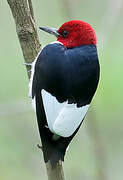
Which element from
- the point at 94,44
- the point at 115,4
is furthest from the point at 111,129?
the point at 94,44

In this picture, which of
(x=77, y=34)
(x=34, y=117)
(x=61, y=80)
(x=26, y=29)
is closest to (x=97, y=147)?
(x=61, y=80)

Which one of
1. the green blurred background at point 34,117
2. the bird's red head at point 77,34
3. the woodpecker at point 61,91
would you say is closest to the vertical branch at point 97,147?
the woodpecker at point 61,91

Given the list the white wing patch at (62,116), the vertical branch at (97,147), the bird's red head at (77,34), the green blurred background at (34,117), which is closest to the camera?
the white wing patch at (62,116)

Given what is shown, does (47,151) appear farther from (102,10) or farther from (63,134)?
(102,10)

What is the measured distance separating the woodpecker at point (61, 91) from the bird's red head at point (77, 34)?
0.45ft

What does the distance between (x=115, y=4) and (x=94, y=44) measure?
39.8 inches

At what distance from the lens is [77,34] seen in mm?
3559

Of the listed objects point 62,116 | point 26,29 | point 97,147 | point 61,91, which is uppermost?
point 26,29

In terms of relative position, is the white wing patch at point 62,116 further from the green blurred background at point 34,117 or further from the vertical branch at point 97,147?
the green blurred background at point 34,117

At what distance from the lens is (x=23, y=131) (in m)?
4.67

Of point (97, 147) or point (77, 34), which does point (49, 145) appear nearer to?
point (97, 147)

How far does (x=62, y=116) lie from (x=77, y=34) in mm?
632

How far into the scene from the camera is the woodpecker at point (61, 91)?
10.5 feet

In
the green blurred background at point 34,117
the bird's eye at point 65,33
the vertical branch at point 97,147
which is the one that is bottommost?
the green blurred background at point 34,117
